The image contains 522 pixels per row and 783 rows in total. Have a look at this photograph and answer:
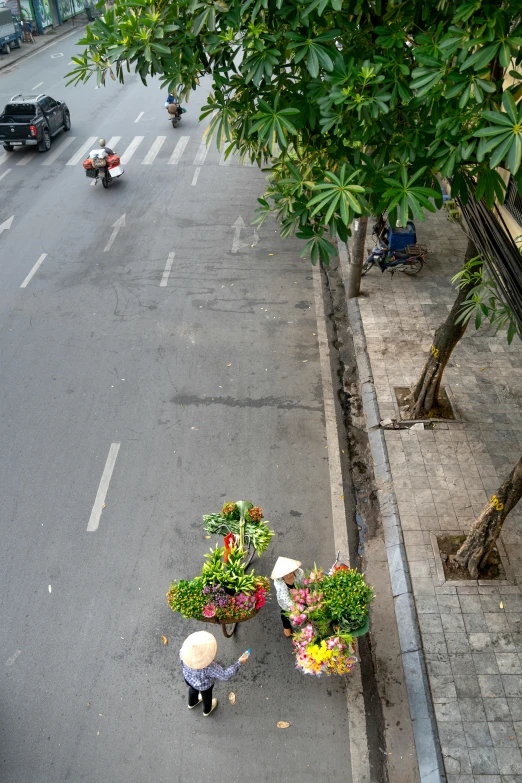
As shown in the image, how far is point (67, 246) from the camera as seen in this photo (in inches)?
536

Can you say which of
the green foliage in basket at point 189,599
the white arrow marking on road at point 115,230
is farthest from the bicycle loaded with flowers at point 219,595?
the white arrow marking on road at point 115,230

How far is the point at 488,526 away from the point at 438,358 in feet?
8.74

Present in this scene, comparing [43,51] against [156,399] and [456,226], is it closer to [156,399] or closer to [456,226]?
[456,226]

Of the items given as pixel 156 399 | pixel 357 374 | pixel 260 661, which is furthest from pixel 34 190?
pixel 260 661

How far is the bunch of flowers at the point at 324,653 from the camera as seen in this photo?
553 centimetres

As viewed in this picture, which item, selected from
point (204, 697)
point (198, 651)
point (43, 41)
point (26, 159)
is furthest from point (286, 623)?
point (43, 41)

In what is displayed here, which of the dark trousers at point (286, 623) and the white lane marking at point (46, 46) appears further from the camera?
the white lane marking at point (46, 46)

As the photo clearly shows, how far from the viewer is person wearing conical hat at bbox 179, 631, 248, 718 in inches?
207

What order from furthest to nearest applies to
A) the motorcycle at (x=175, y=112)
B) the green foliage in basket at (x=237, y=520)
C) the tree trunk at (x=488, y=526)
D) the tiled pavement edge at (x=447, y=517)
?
the motorcycle at (x=175, y=112)
the green foliage in basket at (x=237, y=520)
the tree trunk at (x=488, y=526)
the tiled pavement edge at (x=447, y=517)

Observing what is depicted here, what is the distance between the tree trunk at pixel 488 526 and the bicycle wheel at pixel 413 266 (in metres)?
6.47

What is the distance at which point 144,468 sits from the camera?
27.6ft

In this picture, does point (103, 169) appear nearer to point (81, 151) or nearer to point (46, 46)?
point (81, 151)

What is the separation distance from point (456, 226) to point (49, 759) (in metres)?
12.5

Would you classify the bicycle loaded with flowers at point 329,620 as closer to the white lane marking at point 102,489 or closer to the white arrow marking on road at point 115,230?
the white lane marking at point 102,489
